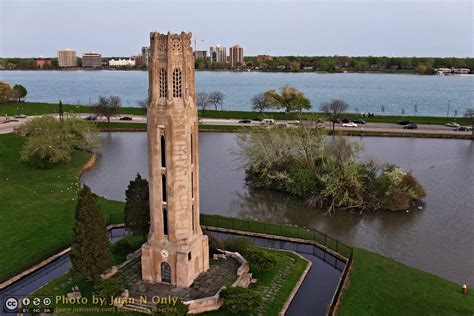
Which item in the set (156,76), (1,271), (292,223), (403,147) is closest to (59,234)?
(1,271)

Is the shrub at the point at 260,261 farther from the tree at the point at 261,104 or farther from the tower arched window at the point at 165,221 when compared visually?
the tree at the point at 261,104

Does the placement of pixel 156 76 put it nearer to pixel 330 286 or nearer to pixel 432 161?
pixel 330 286

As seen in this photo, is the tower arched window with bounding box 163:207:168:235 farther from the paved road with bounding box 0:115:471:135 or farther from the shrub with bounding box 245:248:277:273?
the paved road with bounding box 0:115:471:135

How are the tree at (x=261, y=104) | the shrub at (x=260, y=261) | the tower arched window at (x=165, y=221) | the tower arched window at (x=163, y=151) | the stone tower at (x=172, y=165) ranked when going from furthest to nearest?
the tree at (x=261, y=104) < the shrub at (x=260, y=261) < the tower arched window at (x=165, y=221) < the tower arched window at (x=163, y=151) < the stone tower at (x=172, y=165)

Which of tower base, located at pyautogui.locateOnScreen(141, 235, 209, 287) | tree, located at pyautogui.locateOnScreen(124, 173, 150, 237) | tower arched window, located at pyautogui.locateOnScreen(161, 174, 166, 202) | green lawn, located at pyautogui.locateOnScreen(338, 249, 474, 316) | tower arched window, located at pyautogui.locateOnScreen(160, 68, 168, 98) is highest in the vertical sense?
tower arched window, located at pyautogui.locateOnScreen(160, 68, 168, 98)

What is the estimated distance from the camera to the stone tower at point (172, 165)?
2339 cm

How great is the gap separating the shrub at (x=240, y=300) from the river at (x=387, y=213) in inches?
496

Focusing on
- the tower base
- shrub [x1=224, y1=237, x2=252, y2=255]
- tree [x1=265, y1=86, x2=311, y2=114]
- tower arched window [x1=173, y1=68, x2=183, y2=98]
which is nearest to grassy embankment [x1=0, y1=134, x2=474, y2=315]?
shrub [x1=224, y1=237, x2=252, y2=255]

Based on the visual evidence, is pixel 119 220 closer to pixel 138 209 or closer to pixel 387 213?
pixel 138 209

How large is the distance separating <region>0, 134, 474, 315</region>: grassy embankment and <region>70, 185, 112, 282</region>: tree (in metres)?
5.44

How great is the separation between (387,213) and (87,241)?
26.1 m

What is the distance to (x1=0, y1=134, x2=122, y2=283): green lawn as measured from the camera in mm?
28828

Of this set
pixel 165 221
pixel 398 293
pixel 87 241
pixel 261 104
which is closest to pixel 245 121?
pixel 261 104

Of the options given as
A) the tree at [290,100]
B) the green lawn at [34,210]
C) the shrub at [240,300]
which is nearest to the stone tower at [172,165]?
the shrub at [240,300]
